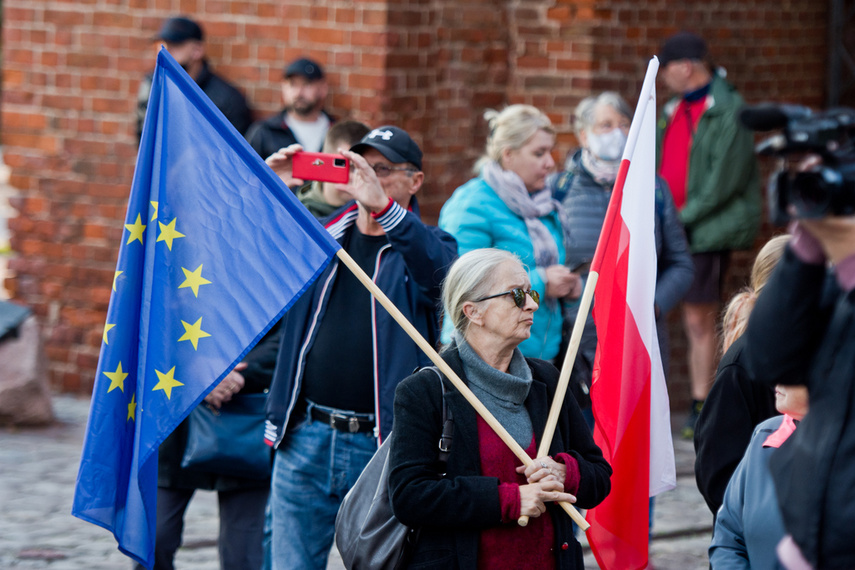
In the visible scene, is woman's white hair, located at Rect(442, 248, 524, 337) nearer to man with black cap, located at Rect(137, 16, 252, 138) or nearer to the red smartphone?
the red smartphone

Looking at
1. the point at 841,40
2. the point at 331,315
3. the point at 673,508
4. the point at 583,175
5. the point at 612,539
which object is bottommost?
the point at 673,508

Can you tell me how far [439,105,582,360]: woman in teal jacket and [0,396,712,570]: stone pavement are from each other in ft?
4.88

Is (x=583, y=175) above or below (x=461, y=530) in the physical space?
above

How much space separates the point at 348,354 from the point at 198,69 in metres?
4.34

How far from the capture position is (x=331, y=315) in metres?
4.35

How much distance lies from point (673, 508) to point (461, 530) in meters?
3.69

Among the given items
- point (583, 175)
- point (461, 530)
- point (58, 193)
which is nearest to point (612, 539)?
point (461, 530)

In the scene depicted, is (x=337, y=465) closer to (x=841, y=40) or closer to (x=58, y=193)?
(x=58, y=193)

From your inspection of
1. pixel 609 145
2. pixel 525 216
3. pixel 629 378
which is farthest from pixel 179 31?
pixel 629 378

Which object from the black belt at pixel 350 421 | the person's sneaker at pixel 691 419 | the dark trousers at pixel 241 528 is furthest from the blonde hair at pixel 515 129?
the person's sneaker at pixel 691 419

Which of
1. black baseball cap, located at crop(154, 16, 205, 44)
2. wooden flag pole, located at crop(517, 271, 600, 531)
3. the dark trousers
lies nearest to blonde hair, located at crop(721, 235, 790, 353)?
wooden flag pole, located at crop(517, 271, 600, 531)

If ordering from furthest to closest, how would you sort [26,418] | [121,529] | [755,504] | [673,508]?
[26,418]
[673,508]
[121,529]
[755,504]

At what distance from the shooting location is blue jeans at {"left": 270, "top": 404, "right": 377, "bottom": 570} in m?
4.27

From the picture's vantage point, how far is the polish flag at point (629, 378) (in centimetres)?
389
